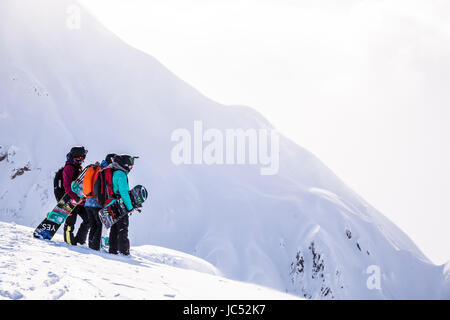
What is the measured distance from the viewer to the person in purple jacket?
33.1 feet

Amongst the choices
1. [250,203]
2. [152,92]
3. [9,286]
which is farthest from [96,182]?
[152,92]

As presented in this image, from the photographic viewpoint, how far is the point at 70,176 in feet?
33.5

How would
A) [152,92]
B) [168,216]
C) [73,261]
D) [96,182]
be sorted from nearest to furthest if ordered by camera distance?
[73,261] < [96,182] < [168,216] < [152,92]

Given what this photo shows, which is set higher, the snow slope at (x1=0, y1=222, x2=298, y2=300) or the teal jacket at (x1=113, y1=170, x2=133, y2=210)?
the teal jacket at (x1=113, y1=170, x2=133, y2=210)

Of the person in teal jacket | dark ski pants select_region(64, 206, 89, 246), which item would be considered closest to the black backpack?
dark ski pants select_region(64, 206, 89, 246)

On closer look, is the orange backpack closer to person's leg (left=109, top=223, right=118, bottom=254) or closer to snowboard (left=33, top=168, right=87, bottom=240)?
snowboard (left=33, top=168, right=87, bottom=240)

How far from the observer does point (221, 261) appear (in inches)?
1561

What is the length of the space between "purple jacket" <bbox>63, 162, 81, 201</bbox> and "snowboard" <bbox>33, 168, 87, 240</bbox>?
12 cm

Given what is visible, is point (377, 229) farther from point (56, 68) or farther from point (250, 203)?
point (56, 68)

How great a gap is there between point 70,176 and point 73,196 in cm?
50

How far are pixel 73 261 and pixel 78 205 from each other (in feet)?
10.9

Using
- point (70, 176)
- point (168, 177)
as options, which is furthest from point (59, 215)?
point (168, 177)

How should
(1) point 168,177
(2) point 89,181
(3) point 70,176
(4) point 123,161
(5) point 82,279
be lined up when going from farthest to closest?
(1) point 168,177, (3) point 70,176, (2) point 89,181, (4) point 123,161, (5) point 82,279

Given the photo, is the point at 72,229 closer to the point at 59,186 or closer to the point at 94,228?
the point at 94,228
